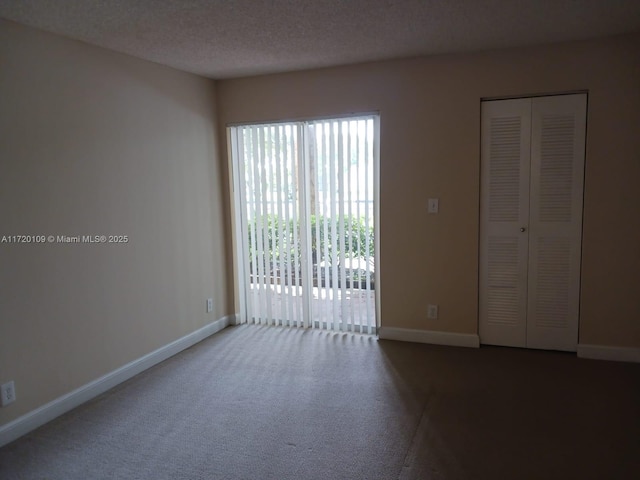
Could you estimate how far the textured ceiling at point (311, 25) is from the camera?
2.43m

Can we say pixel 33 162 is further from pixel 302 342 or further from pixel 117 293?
pixel 302 342

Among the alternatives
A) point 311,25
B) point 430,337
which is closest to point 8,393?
point 311,25

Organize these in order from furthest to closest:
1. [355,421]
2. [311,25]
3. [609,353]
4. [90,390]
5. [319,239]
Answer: [319,239]
[609,353]
[90,390]
[311,25]
[355,421]

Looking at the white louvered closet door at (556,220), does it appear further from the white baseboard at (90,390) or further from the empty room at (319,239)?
the white baseboard at (90,390)

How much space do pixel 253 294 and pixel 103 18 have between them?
9.01 feet

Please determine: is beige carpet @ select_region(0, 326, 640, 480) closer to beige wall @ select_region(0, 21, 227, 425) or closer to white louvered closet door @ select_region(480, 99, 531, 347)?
white louvered closet door @ select_region(480, 99, 531, 347)

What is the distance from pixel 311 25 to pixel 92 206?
187 cm

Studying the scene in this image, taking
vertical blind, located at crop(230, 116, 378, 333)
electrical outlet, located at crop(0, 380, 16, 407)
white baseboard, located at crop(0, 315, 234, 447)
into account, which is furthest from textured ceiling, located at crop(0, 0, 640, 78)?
white baseboard, located at crop(0, 315, 234, 447)

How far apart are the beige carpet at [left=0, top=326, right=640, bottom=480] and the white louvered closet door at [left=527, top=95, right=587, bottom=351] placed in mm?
279

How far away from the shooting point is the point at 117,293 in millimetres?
3205

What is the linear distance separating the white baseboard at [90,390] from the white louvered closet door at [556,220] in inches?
115

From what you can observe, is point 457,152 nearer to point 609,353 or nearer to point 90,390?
point 609,353

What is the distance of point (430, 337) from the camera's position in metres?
3.85

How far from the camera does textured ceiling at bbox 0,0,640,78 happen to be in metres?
2.43
